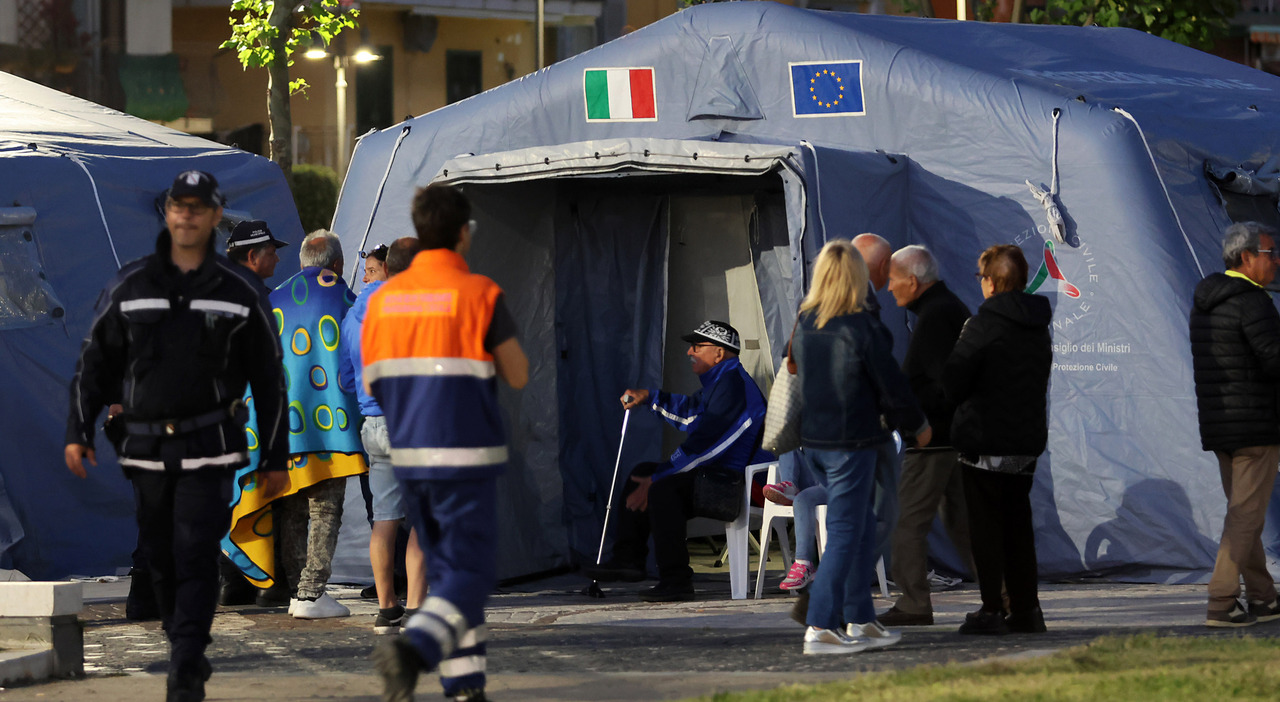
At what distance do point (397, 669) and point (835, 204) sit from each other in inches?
185

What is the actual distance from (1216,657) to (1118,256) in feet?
11.0

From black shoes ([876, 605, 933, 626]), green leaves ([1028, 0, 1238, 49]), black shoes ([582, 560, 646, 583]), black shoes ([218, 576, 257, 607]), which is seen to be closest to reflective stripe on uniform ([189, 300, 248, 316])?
black shoes ([876, 605, 933, 626])

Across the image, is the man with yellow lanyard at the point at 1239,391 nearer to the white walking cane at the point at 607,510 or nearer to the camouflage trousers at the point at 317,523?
the white walking cane at the point at 607,510

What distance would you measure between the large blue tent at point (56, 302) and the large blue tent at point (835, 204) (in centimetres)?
140

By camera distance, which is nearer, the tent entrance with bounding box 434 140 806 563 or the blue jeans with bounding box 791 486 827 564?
the blue jeans with bounding box 791 486 827 564

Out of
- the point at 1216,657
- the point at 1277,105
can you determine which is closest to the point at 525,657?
the point at 1216,657

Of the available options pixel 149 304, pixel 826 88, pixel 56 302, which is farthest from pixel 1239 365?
pixel 56 302

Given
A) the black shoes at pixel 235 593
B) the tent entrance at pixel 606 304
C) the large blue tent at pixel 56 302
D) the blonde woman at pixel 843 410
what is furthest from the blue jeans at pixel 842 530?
the large blue tent at pixel 56 302

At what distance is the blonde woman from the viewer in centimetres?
654

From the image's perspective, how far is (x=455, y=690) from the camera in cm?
520

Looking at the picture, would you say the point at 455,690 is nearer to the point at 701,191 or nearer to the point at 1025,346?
the point at 1025,346

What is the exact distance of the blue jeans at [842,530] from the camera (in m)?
6.54

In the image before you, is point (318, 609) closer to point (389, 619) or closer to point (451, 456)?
point (389, 619)

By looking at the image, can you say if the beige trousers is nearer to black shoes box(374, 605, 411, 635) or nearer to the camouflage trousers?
black shoes box(374, 605, 411, 635)
